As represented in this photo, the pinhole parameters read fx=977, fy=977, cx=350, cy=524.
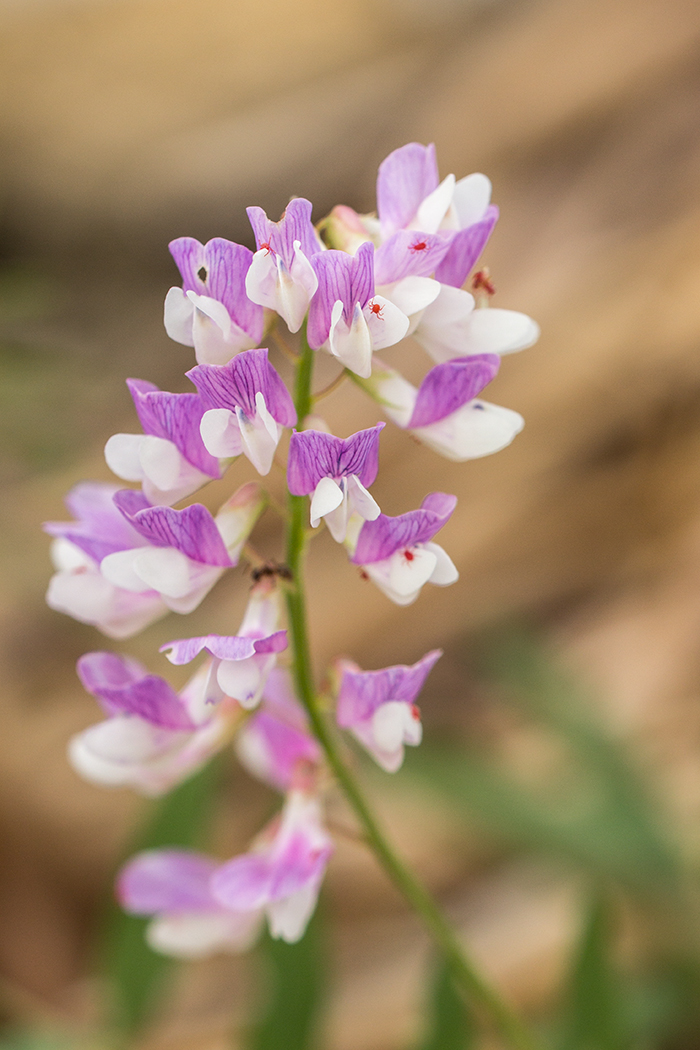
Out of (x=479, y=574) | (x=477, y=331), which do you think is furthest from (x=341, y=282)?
(x=479, y=574)

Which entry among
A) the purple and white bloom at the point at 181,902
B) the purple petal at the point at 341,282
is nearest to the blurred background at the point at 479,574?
the purple and white bloom at the point at 181,902

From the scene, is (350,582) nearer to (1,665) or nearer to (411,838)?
(411,838)

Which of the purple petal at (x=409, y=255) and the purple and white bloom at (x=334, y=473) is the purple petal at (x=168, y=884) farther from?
the purple petal at (x=409, y=255)

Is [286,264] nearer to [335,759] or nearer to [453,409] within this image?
[453,409]

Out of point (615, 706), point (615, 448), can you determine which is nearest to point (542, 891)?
point (615, 706)

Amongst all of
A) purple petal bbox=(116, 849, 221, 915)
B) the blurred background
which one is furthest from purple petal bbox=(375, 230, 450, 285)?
the blurred background

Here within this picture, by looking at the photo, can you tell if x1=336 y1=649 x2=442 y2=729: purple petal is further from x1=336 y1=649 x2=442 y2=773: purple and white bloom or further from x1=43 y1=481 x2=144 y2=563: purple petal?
x1=43 y1=481 x2=144 y2=563: purple petal
